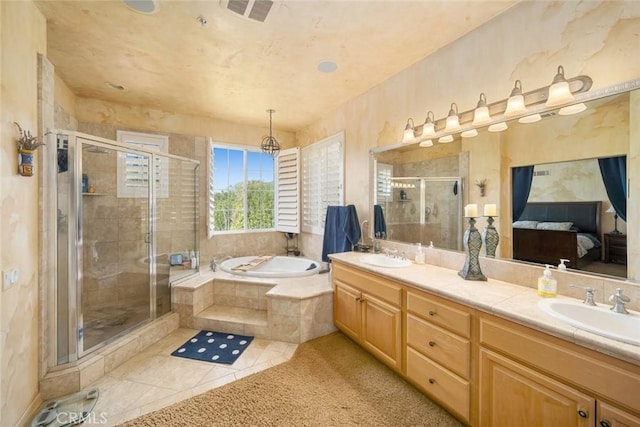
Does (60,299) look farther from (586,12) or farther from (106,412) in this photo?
(586,12)

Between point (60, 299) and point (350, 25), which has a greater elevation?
point (350, 25)

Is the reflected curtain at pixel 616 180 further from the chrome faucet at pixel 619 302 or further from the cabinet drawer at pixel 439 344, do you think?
the cabinet drawer at pixel 439 344

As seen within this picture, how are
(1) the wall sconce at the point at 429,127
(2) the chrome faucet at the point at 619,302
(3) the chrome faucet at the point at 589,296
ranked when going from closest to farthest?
1. (2) the chrome faucet at the point at 619,302
2. (3) the chrome faucet at the point at 589,296
3. (1) the wall sconce at the point at 429,127

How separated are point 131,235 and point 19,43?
1.97 m

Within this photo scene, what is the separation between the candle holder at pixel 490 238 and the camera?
186 cm

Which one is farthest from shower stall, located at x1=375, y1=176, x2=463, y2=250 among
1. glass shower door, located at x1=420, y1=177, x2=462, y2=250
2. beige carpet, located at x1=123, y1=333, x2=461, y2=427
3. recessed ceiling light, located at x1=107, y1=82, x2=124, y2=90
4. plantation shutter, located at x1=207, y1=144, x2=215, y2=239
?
recessed ceiling light, located at x1=107, y1=82, x2=124, y2=90

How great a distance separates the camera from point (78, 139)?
206 centimetres

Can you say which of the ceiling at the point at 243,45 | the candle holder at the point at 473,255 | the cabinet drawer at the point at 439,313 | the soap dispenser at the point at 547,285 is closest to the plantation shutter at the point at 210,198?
the ceiling at the point at 243,45

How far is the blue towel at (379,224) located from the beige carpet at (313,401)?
1283 millimetres

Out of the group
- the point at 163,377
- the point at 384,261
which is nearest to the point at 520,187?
the point at 384,261

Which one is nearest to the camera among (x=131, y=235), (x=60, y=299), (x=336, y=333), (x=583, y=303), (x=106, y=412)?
(x=583, y=303)

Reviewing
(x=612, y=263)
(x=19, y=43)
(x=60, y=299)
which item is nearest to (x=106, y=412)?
(x=60, y=299)

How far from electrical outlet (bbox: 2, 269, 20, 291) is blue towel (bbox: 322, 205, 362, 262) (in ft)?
8.49

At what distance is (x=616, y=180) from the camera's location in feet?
4.54
